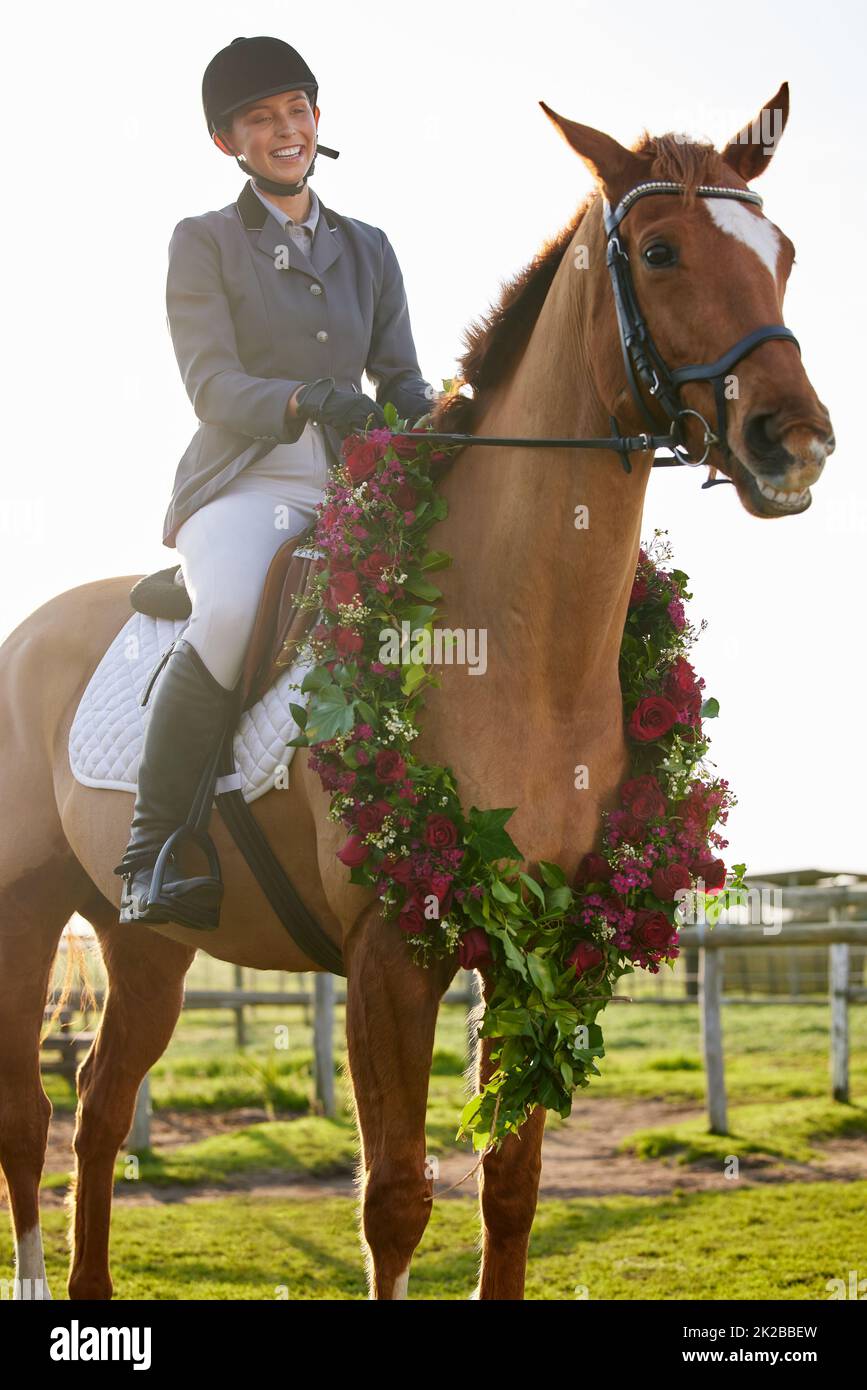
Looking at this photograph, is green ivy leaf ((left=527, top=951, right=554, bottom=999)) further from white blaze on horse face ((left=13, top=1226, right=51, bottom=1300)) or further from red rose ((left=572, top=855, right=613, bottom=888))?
white blaze on horse face ((left=13, top=1226, right=51, bottom=1300))

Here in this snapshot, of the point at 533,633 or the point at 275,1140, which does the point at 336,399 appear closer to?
the point at 533,633

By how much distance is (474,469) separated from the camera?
142 inches

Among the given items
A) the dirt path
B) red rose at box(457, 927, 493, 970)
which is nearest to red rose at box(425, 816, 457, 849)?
red rose at box(457, 927, 493, 970)

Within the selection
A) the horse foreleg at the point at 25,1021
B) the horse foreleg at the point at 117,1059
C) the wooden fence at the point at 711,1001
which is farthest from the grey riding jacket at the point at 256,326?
the wooden fence at the point at 711,1001

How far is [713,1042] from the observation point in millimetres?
9570

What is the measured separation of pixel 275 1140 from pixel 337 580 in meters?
6.82

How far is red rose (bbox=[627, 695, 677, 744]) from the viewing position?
3.68 metres

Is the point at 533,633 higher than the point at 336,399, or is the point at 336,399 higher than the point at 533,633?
the point at 336,399

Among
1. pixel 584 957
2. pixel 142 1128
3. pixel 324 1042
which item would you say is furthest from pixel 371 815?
pixel 324 1042

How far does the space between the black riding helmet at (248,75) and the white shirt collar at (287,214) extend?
0.26m

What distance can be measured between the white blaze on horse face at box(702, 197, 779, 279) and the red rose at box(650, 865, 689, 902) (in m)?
1.54

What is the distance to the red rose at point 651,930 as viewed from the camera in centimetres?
353

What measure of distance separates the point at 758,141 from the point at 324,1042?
327 inches
